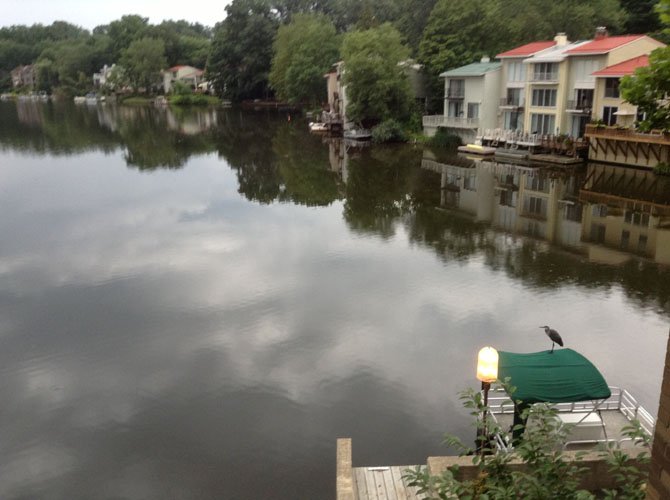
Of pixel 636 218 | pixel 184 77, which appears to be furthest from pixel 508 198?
pixel 184 77

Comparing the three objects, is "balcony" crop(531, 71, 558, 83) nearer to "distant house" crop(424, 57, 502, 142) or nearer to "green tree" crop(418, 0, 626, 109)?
"distant house" crop(424, 57, 502, 142)

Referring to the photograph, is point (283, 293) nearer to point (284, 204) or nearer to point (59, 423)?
point (59, 423)

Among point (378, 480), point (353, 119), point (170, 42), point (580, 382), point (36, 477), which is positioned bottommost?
point (36, 477)

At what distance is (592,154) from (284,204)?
23.3 meters

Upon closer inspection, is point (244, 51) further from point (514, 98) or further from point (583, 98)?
point (583, 98)

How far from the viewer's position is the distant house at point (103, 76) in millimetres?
128913

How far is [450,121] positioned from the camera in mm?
51781

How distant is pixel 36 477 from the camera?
11.1 metres

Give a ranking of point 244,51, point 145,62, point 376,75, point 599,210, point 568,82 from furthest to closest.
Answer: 1. point 145,62
2. point 244,51
3. point 376,75
4. point 568,82
5. point 599,210

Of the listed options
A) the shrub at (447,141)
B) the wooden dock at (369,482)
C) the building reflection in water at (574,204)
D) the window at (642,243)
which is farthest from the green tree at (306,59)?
the wooden dock at (369,482)

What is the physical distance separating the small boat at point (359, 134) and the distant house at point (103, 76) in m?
88.3

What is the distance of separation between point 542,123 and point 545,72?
12.5 feet

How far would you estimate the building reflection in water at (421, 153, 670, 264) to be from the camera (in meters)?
24.3

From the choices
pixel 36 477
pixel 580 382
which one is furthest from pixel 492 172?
pixel 36 477
